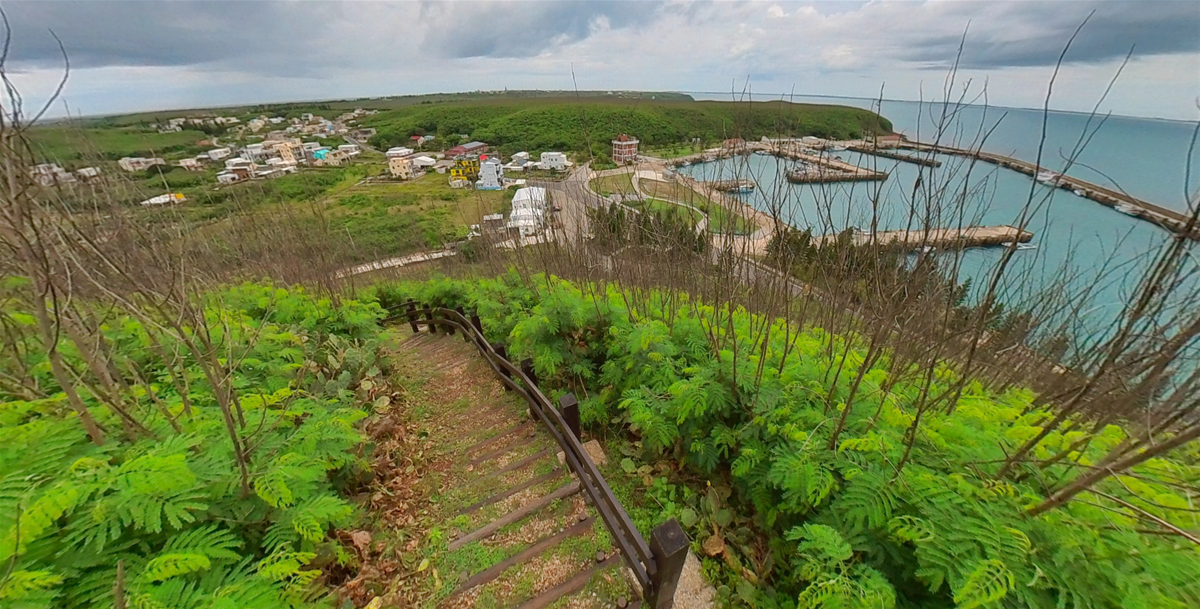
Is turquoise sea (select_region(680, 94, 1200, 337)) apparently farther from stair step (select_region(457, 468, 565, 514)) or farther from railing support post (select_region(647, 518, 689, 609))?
stair step (select_region(457, 468, 565, 514))

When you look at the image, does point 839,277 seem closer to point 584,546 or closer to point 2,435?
point 584,546

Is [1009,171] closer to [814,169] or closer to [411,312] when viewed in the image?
[814,169]

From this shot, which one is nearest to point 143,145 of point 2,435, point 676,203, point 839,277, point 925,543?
point 2,435

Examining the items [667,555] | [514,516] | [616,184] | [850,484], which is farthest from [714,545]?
[616,184]

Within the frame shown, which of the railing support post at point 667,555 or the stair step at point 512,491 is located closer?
the railing support post at point 667,555

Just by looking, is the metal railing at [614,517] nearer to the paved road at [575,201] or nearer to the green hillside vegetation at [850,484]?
the green hillside vegetation at [850,484]

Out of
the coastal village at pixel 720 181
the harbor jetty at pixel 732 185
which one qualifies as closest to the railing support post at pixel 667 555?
the coastal village at pixel 720 181
